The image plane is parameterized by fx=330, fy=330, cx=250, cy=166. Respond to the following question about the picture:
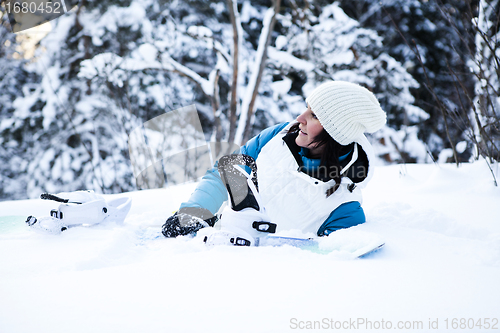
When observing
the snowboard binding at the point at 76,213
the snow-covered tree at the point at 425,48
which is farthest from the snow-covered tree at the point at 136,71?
the snowboard binding at the point at 76,213

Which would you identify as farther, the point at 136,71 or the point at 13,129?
the point at 13,129

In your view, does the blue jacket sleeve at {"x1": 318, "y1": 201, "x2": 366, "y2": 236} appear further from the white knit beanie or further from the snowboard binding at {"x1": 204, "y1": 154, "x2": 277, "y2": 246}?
the snowboard binding at {"x1": 204, "y1": 154, "x2": 277, "y2": 246}

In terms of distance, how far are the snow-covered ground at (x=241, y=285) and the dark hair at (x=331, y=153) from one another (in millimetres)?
280

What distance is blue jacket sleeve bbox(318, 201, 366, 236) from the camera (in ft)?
5.16

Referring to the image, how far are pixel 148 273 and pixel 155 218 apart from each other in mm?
1058

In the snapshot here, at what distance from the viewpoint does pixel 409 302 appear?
75 cm

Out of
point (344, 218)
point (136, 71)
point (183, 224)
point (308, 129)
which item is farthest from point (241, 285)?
point (136, 71)

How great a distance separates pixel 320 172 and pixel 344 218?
25 centimetres

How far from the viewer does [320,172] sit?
1.62 m

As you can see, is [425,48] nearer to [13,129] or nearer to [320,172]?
[320,172]

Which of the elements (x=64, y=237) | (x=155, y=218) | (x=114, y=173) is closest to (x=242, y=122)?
(x=114, y=173)

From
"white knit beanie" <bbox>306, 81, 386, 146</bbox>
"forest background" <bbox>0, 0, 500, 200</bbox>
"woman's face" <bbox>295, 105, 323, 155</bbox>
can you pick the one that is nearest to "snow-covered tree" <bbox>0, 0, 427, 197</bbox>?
"forest background" <bbox>0, 0, 500, 200</bbox>

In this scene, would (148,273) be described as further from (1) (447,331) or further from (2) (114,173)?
(2) (114,173)

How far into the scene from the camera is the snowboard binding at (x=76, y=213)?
147 cm
